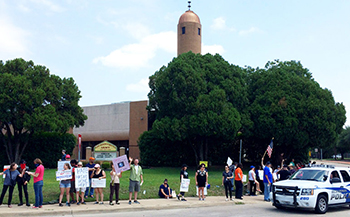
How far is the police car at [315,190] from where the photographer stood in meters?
12.5

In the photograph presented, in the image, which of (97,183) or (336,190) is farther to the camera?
(97,183)

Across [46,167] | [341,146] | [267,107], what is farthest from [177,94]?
[341,146]

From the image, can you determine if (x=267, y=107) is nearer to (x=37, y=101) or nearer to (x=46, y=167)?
(x=37, y=101)

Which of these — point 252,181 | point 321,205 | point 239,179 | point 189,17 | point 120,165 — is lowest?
point 321,205

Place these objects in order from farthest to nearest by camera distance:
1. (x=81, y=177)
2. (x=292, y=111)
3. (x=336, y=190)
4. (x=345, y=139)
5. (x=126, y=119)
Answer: (x=345, y=139) → (x=126, y=119) → (x=292, y=111) → (x=81, y=177) → (x=336, y=190)

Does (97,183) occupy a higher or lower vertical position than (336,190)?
higher

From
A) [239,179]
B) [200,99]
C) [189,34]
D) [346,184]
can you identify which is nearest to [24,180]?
[239,179]

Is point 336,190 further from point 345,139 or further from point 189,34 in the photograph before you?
point 345,139

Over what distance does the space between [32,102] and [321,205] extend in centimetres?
2688

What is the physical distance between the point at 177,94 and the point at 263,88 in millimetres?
8845

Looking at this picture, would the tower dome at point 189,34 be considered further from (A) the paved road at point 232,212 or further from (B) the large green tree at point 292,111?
(A) the paved road at point 232,212

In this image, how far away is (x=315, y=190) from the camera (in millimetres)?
12492

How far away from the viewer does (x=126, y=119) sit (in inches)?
1799

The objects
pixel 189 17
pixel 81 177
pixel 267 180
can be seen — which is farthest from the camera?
pixel 189 17
